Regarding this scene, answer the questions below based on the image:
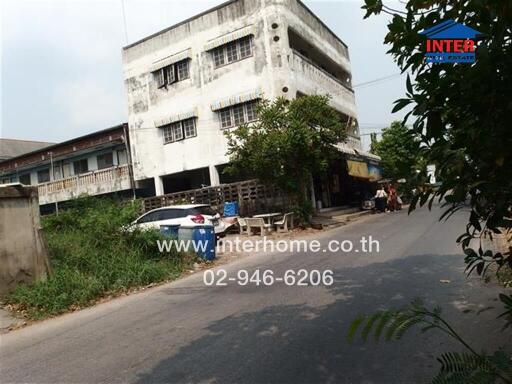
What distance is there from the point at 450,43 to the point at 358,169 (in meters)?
20.2

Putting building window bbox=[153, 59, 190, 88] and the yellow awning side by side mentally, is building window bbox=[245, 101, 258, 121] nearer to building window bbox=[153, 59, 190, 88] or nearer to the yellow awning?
building window bbox=[153, 59, 190, 88]

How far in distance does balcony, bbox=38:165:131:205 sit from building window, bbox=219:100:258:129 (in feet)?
24.2

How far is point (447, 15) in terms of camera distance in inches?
81.6

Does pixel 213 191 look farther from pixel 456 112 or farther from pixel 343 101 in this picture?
pixel 456 112

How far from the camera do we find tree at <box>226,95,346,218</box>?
50.4 feet

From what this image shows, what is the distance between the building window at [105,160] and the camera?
26812 mm

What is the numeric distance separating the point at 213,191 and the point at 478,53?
18414 millimetres

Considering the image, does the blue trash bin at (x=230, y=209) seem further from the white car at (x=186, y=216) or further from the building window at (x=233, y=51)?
the building window at (x=233, y=51)

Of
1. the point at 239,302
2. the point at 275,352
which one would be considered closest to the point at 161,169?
the point at 239,302

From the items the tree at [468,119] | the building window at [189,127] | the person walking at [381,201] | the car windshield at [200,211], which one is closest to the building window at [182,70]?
the building window at [189,127]

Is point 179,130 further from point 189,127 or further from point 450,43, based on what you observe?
point 450,43

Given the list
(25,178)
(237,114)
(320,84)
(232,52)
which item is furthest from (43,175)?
(320,84)

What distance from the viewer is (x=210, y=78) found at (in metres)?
21.2

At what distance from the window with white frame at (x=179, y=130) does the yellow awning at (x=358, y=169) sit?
27.2 feet
